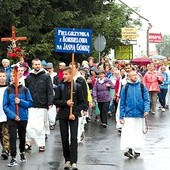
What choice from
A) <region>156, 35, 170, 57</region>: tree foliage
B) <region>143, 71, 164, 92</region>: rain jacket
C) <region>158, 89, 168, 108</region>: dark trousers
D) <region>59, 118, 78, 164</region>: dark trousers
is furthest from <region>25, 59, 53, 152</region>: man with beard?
<region>156, 35, 170, 57</region>: tree foliage

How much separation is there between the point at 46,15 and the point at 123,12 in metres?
21.7

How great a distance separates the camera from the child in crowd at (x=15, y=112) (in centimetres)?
1144

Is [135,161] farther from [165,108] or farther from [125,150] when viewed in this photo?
[165,108]

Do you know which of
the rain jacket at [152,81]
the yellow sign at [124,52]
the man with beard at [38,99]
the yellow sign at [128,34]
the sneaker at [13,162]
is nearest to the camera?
the sneaker at [13,162]

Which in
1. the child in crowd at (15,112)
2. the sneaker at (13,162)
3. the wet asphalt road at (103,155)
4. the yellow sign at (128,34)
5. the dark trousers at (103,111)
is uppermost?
the yellow sign at (128,34)

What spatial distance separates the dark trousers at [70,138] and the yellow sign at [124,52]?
85.7 feet

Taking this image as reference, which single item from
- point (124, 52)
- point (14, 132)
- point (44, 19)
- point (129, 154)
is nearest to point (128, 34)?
point (124, 52)

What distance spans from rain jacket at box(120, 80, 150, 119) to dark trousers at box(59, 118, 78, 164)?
1716 millimetres

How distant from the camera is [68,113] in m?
11.0

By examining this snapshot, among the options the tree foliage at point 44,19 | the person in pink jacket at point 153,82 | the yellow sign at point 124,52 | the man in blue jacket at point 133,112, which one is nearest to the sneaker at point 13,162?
the man in blue jacket at point 133,112

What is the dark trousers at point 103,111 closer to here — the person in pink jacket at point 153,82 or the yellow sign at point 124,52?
the person in pink jacket at point 153,82

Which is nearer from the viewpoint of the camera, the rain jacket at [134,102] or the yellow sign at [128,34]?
the rain jacket at [134,102]

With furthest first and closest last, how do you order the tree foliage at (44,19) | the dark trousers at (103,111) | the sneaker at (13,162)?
1. the tree foliage at (44,19)
2. the dark trousers at (103,111)
3. the sneaker at (13,162)

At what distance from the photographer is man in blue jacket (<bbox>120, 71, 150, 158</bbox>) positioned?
1237 centimetres
